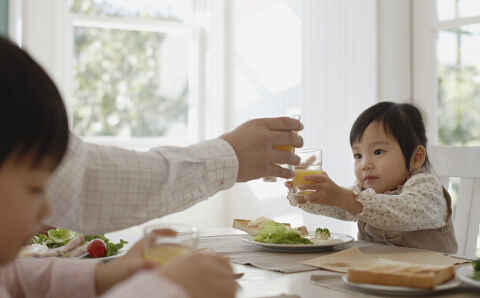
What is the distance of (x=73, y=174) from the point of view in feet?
3.70

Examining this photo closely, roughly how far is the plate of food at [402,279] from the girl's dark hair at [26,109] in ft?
1.89

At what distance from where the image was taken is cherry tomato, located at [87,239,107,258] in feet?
4.46

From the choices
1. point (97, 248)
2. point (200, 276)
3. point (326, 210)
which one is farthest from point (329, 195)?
point (200, 276)

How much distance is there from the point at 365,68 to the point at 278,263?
2.27m

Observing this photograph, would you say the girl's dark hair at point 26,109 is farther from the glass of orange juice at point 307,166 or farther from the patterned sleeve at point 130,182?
the glass of orange juice at point 307,166

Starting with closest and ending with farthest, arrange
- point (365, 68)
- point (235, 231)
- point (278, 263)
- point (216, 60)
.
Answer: point (278, 263), point (235, 231), point (365, 68), point (216, 60)

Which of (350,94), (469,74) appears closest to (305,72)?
(350,94)

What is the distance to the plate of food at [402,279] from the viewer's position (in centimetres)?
100

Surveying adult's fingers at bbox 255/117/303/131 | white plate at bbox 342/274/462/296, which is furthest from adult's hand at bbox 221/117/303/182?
white plate at bbox 342/274/462/296

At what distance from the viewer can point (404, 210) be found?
170cm

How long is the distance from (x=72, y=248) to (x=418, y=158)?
1222 mm

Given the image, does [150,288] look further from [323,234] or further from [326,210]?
[326,210]

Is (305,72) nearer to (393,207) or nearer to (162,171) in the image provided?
(393,207)

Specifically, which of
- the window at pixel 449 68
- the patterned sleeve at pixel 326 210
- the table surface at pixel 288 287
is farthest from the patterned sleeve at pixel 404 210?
the window at pixel 449 68
